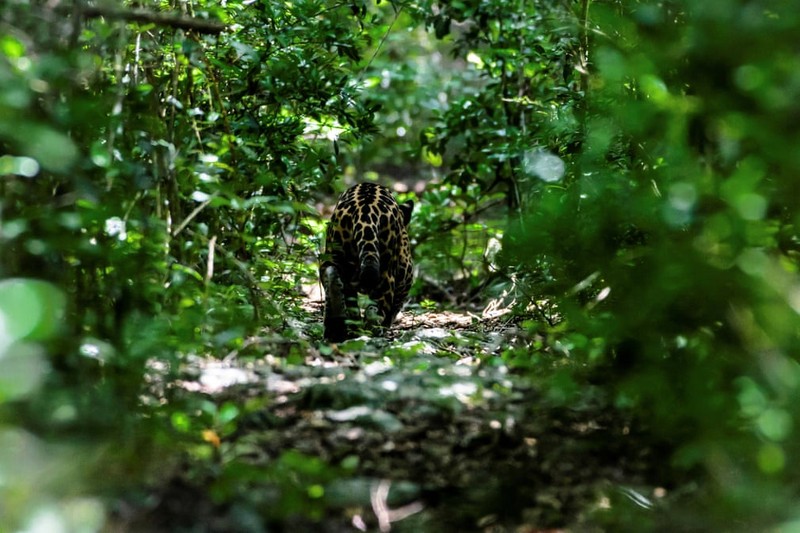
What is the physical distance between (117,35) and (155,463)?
185cm

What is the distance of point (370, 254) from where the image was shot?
6.71 metres

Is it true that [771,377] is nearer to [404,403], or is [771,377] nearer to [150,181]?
[404,403]

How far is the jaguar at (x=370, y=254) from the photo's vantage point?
257 inches

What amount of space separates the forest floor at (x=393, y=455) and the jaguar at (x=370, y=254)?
2701 mm

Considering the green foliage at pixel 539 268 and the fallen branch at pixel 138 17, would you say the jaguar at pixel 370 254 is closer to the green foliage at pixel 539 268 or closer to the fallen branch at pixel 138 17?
the green foliage at pixel 539 268

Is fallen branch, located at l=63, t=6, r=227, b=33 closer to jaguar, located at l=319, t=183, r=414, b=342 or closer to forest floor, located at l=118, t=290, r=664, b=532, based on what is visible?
forest floor, located at l=118, t=290, r=664, b=532

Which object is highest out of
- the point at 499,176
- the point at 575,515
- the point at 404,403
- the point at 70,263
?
the point at 499,176

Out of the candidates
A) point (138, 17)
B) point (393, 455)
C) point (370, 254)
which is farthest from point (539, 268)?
point (138, 17)

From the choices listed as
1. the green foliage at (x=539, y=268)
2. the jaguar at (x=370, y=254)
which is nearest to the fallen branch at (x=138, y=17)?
the green foliage at (x=539, y=268)

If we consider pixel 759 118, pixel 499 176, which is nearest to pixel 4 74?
pixel 759 118

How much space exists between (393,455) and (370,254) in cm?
378

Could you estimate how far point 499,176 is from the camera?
8.44 meters

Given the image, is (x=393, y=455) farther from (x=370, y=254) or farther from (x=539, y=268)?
(x=370, y=254)

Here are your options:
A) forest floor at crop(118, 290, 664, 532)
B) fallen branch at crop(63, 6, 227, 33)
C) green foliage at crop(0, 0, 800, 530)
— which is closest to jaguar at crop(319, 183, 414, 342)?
green foliage at crop(0, 0, 800, 530)
